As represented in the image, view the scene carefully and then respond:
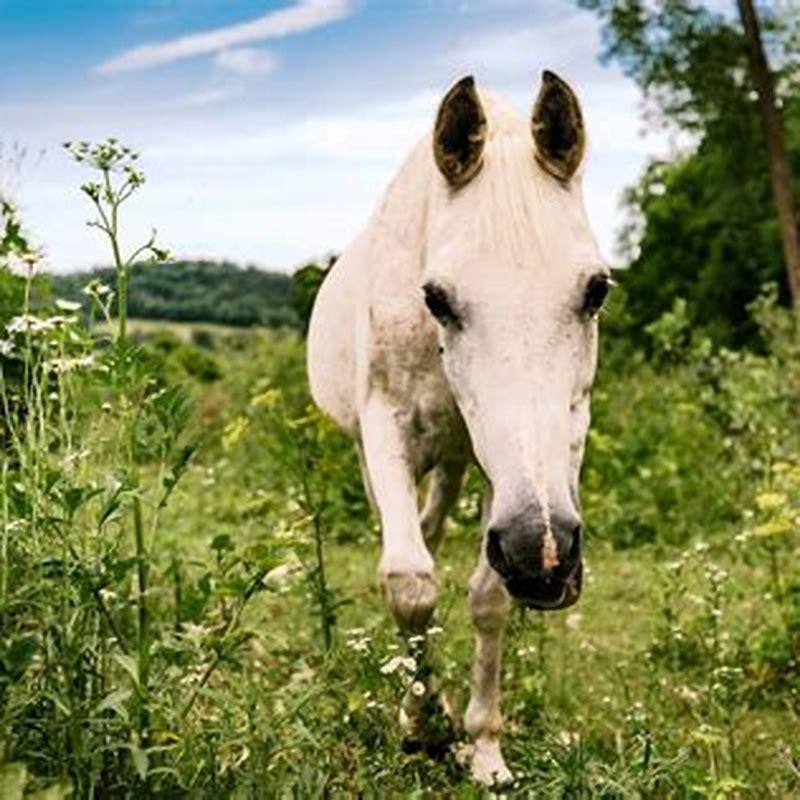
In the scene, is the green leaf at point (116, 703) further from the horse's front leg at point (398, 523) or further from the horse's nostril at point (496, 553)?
the horse's front leg at point (398, 523)

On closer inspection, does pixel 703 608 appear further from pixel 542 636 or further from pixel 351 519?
pixel 351 519

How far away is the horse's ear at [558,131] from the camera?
12.6ft

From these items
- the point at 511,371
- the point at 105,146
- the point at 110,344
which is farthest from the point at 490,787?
the point at 105,146

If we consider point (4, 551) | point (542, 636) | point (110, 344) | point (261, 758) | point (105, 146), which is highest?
point (105, 146)

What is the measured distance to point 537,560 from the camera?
10.6 feet

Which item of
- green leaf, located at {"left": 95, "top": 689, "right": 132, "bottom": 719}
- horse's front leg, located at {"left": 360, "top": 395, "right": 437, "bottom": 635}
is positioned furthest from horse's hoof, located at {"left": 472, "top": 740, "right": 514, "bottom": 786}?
green leaf, located at {"left": 95, "top": 689, "right": 132, "bottom": 719}

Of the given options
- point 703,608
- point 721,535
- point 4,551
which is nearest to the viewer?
point 4,551

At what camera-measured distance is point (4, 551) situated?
309 centimetres

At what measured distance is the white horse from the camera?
3.33 meters

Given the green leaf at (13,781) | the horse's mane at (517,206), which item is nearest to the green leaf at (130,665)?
the green leaf at (13,781)

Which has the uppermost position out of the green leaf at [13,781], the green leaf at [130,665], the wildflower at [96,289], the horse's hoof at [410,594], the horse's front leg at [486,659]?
the wildflower at [96,289]

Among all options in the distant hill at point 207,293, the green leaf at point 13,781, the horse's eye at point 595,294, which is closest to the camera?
the green leaf at point 13,781

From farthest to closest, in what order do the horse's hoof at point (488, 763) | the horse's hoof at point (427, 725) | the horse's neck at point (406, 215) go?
the horse's hoof at point (427, 725)
the horse's neck at point (406, 215)
the horse's hoof at point (488, 763)

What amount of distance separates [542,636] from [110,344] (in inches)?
88.5
